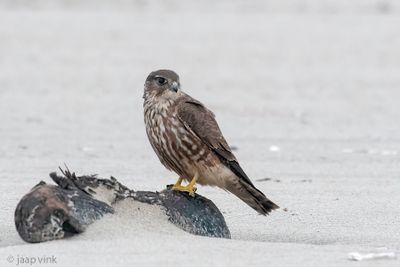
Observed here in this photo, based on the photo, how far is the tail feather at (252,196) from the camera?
6.10 m

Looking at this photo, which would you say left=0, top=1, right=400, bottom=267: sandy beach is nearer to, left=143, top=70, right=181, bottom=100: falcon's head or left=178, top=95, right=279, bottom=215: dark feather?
left=178, top=95, right=279, bottom=215: dark feather

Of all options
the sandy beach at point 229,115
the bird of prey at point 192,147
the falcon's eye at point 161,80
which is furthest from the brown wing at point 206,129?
the sandy beach at point 229,115

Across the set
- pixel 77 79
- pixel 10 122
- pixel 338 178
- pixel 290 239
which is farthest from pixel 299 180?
pixel 77 79

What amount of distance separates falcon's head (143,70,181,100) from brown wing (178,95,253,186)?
0.27 ft

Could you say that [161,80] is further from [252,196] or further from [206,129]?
[252,196]

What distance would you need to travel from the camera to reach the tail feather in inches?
240

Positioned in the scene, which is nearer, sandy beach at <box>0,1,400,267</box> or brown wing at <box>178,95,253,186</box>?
sandy beach at <box>0,1,400,267</box>

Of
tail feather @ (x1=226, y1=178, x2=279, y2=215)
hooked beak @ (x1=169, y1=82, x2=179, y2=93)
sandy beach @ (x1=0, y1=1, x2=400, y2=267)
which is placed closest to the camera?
sandy beach @ (x1=0, y1=1, x2=400, y2=267)

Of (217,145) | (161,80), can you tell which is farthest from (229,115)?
(217,145)

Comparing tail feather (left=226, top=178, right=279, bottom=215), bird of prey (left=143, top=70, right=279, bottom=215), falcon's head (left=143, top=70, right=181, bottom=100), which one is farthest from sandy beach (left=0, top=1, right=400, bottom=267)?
falcon's head (left=143, top=70, right=181, bottom=100)

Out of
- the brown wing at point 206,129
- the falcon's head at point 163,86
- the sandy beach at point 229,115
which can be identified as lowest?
the sandy beach at point 229,115

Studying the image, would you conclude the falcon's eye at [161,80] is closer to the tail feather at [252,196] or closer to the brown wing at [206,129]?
the brown wing at [206,129]

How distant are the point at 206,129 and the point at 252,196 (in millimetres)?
466

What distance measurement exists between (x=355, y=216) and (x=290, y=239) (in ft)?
2.14
